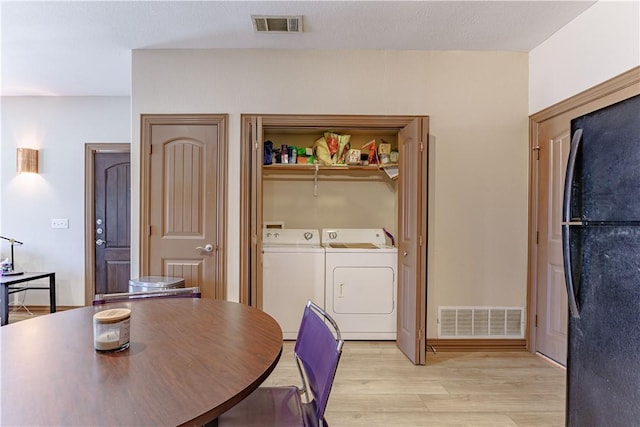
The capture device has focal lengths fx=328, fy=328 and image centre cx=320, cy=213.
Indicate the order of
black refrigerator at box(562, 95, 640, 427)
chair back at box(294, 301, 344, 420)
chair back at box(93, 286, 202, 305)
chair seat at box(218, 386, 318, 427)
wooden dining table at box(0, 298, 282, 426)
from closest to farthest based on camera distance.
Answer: wooden dining table at box(0, 298, 282, 426) → chair back at box(294, 301, 344, 420) → chair seat at box(218, 386, 318, 427) → black refrigerator at box(562, 95, 640, 427) → chair back at box(93, 286, 202, 305)

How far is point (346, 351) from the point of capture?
2855 mm

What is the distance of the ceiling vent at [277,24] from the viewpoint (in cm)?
239

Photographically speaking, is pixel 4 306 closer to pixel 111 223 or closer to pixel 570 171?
pixel 111 223

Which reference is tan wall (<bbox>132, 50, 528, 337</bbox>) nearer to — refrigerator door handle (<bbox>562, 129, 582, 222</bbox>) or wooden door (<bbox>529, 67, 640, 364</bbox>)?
wooden door (<bbox>529, 67, 640, 364</bbox>)

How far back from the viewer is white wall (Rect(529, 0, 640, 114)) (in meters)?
2.03

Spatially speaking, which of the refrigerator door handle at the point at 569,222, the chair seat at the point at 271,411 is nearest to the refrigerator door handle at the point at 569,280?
the refrigerator door handle at the point at 569,222

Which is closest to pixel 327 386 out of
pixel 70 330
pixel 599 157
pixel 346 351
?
pixel 70 330

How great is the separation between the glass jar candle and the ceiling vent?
86.9 inches

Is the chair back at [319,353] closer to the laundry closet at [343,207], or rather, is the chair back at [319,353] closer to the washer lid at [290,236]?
the laundry closet at [343,207]

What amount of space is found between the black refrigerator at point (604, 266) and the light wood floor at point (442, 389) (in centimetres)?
53

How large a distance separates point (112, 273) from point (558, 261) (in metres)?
4.63

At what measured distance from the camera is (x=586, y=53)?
7.66 feet

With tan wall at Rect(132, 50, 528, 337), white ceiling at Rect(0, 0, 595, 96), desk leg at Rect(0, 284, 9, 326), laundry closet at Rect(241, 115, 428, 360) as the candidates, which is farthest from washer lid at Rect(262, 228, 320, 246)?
desk leg at Rect(0, 284, 9, 326)

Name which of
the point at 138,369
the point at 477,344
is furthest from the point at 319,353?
the point at 477,344
